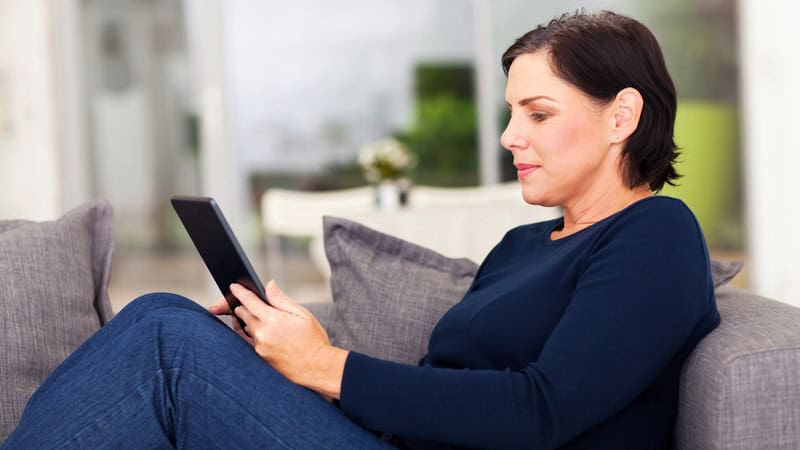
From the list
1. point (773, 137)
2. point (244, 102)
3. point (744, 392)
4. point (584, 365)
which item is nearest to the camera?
point (584, 365)

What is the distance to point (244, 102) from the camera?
6.31m

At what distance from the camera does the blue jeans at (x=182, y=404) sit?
1.44 m

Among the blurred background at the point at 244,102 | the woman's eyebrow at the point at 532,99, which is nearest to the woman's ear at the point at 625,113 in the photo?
the woman's eyebrow at the point at 532,99

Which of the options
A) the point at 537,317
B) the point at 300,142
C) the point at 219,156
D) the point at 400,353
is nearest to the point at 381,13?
the point at 300,142

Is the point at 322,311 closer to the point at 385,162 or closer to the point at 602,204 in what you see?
the point at 602,204

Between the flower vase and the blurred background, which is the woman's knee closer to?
the flower vase

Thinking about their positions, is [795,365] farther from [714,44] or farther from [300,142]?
[300,142]

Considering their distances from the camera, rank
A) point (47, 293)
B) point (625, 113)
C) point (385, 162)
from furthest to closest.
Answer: point (385, 162), point (47, 293), point (625, 113)

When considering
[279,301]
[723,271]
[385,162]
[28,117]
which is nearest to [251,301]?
[279,301]

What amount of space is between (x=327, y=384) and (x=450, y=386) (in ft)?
0.61

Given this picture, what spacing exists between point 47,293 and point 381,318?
643 mm

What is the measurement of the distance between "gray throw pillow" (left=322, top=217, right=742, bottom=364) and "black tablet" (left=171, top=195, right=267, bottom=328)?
0.41 meters

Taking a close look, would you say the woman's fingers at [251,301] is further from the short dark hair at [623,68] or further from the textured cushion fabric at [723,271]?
the textured cushion fabric at [723,271]

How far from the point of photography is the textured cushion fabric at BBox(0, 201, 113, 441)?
186cm
